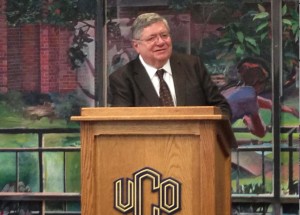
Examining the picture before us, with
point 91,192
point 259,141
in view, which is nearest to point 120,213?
point 91,192

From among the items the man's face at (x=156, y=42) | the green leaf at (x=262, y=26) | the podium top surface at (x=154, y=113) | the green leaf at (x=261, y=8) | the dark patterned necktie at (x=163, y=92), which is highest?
the green leaf at (x=261, y=8)

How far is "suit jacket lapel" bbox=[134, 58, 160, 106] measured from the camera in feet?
12.0

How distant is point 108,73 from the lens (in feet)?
20.9

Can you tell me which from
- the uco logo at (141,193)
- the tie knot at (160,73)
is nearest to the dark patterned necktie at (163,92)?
the tie knot at (160,73)

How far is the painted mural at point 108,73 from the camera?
6.16 m

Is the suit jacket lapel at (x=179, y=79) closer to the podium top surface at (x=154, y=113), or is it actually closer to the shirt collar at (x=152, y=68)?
the shirt collar at (x=152, y=68)

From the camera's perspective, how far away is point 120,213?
3244 mm

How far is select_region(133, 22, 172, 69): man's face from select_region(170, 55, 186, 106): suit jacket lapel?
9cm

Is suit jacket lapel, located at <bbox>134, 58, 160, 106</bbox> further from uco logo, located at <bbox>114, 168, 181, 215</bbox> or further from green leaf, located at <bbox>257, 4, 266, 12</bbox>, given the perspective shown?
green leaf, located at <bbox>257, 4, 266, 12</bbox>

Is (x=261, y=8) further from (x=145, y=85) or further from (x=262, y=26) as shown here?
(x=145, y=85)

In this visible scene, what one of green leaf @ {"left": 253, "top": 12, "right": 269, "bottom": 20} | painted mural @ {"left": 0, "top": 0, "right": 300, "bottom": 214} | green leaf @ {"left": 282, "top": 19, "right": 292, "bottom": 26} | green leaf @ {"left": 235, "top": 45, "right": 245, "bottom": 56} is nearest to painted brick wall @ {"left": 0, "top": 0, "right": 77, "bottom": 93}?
painted mural @ {"left": 0, "top": 0, "right": 300, "bottom": 214}

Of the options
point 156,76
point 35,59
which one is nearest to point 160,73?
point 156,76

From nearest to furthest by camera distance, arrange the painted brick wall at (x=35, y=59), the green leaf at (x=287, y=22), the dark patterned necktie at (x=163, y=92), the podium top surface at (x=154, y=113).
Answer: the podium top surface at (x=154, y=113), the dark patterned necktie at (x=163, y=92), the green leaf at (x=287, y=22), the painted brick wall at (x=35, y=59)

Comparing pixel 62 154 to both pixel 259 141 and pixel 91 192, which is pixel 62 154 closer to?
pixel 259 141
